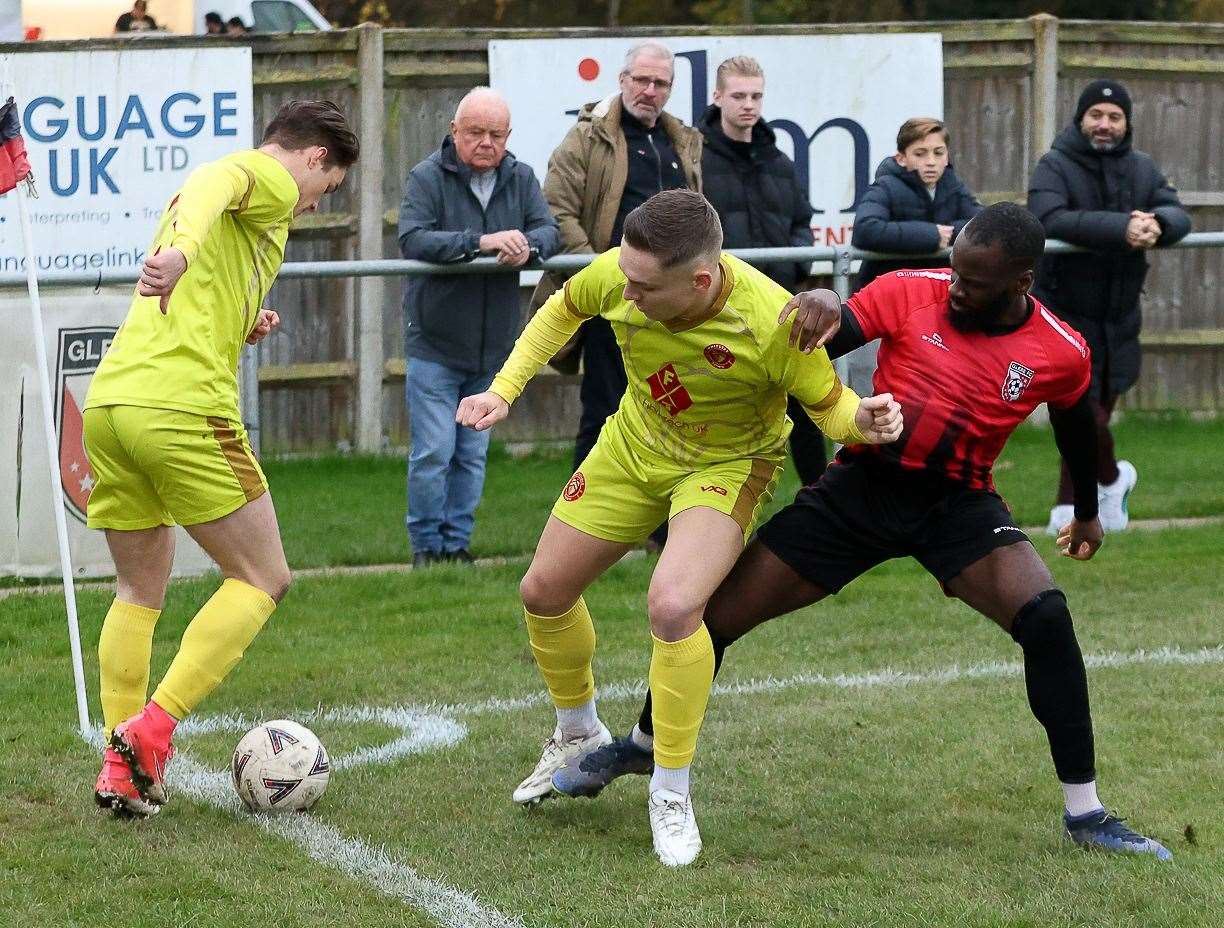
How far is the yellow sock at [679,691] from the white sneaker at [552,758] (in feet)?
1.56

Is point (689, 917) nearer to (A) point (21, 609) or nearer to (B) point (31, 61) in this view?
(A) point (21, 609)

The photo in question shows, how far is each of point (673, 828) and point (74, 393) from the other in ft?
15.7

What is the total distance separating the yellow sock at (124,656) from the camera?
5.52 meters

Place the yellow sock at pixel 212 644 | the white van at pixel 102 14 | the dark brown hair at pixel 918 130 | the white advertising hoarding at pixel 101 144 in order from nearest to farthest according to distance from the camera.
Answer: the yellow sock at pixel 212 644, the dark brown hair at pixel 918 130, the white advertising hoarding at pixel 101 144, the white van at pixel 102 14

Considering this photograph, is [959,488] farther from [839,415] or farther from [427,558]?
[427,558]

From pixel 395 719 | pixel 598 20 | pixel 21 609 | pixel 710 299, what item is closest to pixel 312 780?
pixel 395 719

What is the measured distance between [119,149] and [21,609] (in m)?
4.77

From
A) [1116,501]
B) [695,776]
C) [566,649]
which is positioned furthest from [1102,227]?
[566,649]

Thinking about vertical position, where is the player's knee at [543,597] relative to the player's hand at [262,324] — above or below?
below

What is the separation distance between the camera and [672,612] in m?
4.96

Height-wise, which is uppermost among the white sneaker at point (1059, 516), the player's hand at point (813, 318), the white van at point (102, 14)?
the white van at point (102, 14)

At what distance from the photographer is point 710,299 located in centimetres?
505

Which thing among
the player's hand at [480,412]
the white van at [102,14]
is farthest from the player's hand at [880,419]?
the white van at [102,14]

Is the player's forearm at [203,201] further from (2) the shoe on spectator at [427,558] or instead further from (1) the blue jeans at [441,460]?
(2) the shoe on spectator at [427,558]
